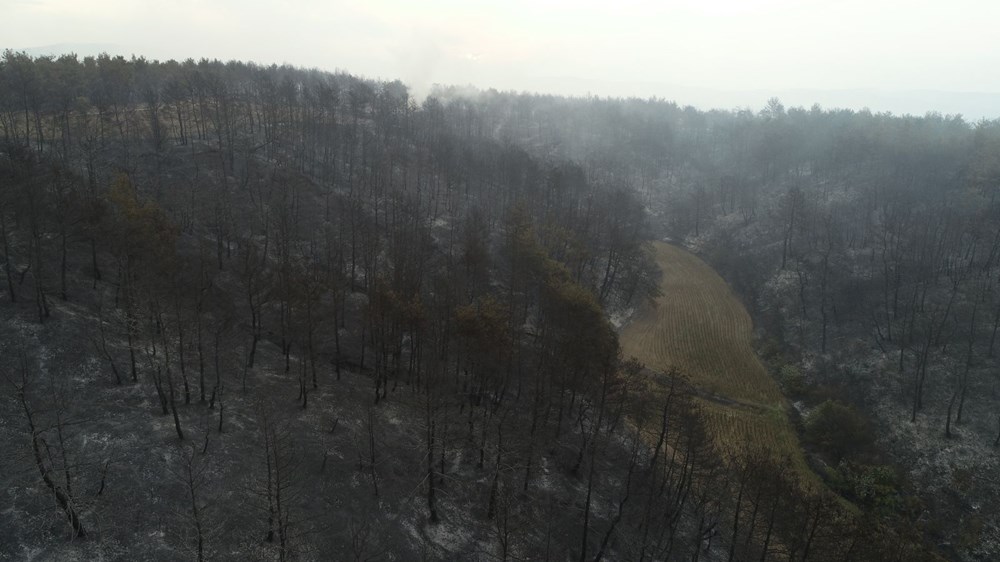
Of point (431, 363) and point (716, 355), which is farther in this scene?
point (716, 355)

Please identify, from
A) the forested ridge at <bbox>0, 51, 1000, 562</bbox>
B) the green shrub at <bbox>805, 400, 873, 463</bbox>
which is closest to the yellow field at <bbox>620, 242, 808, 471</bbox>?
the green shrub at <bbox>805, 400, 873, 463</bbox>

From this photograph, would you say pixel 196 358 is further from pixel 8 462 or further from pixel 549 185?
pixel 549 185

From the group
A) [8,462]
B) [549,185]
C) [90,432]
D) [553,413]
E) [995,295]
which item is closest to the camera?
[8,462]

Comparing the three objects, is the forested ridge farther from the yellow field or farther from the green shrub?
the yellow field

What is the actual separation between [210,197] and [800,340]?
271ft

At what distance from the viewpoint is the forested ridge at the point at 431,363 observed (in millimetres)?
31812

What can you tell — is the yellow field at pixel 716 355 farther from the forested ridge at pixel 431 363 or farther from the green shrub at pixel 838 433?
the forested ridge at pixel 431 363

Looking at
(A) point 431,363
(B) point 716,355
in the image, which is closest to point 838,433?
(B) point 716,355

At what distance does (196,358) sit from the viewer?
4356 centimetres

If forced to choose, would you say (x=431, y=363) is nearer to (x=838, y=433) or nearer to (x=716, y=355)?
(x=838, y=433)

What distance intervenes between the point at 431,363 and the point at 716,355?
4517 centimetres

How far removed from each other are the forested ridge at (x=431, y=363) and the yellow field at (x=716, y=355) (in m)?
3.02

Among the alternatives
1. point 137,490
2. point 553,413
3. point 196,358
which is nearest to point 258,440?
point 137,490

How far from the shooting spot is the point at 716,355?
67500 mm
